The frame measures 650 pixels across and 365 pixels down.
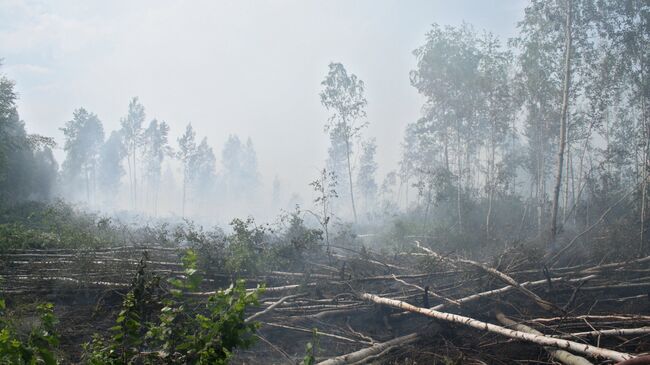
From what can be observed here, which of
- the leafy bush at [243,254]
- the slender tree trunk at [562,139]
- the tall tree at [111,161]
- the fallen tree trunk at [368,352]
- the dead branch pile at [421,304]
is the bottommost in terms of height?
the fallen tree trunk at [368,352]

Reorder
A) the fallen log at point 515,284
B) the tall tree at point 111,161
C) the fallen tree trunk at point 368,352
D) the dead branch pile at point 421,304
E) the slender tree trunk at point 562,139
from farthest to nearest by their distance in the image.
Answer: the tall tree at point 111,161 → the slender tree trunk at point 562,139 → the fallen log at point 515,284 → the dead branch pile at point 421,304 → the fallen tree trunk at point 368,352

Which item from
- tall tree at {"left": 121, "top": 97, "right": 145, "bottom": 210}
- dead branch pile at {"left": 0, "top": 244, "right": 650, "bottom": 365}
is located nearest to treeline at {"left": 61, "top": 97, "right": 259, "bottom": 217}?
tall tree at {"left": 121, "top": 97, "right": 145, "bottom": 210}

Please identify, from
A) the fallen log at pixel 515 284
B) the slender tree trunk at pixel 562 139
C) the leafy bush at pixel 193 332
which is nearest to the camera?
the leafy bush at pixel 193 332

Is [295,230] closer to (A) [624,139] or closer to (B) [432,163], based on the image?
(A) [624,139]

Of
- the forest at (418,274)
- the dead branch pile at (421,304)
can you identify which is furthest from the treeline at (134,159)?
the dead branch pile at (421,304)

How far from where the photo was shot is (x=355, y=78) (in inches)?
1115

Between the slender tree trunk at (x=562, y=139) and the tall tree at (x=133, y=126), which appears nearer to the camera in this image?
the slender tree trunk at (x=562, y=139)

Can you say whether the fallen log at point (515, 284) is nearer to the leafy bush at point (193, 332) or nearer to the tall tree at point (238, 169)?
the leafy bush at point (193, 332)

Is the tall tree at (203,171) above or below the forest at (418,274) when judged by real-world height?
above

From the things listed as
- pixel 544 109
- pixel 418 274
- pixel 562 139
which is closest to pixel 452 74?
pixel 544 109

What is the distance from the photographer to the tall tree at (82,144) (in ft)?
149

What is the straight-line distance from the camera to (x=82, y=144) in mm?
47000

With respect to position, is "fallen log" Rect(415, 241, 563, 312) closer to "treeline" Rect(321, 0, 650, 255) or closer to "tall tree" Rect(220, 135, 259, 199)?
"treeline" Rect(321, 0, 650, 255)

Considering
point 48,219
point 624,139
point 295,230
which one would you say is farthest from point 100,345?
point 624,139
